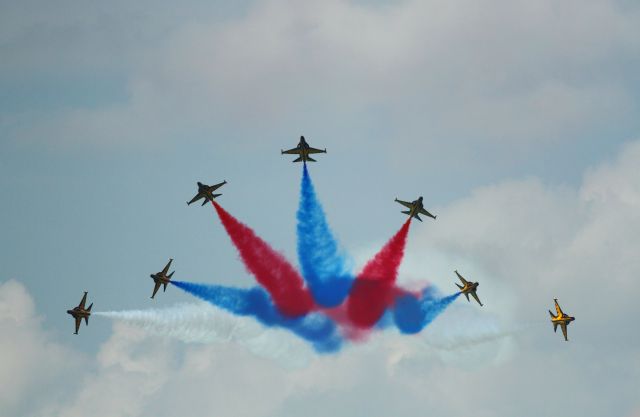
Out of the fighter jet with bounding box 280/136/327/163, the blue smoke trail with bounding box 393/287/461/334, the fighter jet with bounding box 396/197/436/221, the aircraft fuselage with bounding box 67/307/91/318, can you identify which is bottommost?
the blue smoke trail with bounding box 393/287/461/334

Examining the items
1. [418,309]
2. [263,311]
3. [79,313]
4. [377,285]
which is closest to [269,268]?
[263,311]

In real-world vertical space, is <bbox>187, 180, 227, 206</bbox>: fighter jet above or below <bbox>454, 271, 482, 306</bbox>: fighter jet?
above

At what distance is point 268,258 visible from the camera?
95.9 meters

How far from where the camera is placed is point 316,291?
96.7 m

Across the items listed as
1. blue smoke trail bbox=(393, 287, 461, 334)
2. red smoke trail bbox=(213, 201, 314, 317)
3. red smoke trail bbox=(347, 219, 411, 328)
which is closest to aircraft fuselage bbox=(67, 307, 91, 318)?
red smoke trail bbox=(213, 201, 314, 317)

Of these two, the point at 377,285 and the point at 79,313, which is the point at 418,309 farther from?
the point at 79,313

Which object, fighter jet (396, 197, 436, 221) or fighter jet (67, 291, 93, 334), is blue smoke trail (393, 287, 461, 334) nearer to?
fighter jet (396, 197, 436, 221)

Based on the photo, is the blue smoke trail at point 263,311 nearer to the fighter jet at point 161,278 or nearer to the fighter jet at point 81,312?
the fighter jet at point 161,278

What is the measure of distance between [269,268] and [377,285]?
12384 millimetres

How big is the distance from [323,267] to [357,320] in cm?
821

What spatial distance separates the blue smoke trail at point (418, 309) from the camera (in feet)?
325

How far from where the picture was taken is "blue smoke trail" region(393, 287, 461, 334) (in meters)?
99.0

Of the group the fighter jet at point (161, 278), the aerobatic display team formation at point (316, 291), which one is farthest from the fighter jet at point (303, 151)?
the fighter jet at point (161, 278)

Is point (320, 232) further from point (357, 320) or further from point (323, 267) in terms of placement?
point (357, 320)
